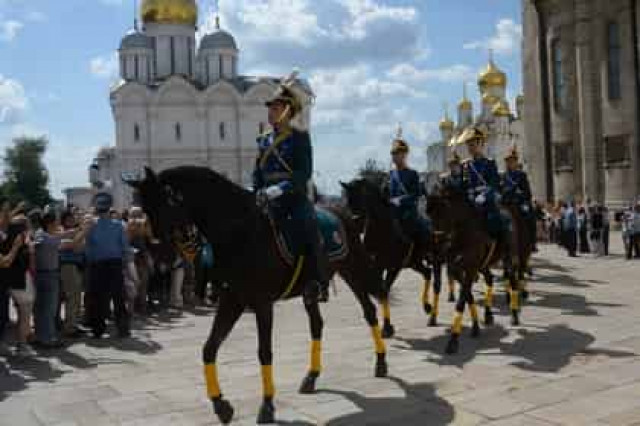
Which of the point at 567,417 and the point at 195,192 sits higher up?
the point at 195,192

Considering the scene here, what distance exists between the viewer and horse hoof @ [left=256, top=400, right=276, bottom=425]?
5727 mm

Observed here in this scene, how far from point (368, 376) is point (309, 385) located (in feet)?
2.59

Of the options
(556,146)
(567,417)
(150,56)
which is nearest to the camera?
(567,417)

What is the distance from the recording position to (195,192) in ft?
18.5

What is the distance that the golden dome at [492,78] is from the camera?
2458 inches

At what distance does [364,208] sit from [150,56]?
218ft

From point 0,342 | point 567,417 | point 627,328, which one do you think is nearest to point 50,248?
point 0,342

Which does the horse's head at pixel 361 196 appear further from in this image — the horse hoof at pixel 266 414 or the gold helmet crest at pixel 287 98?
the horse hoof at pixel 266 414

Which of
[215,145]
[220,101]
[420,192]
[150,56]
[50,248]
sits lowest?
[50,248]

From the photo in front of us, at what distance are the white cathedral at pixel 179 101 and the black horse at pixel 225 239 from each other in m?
64.0

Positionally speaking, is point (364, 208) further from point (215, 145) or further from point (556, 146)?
point (215, 145)

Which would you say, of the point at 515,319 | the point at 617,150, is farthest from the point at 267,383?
the point at 617,150

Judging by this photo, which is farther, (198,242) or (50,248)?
(50,248)

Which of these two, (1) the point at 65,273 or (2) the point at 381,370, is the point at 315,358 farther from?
(1) the point at 65,273
